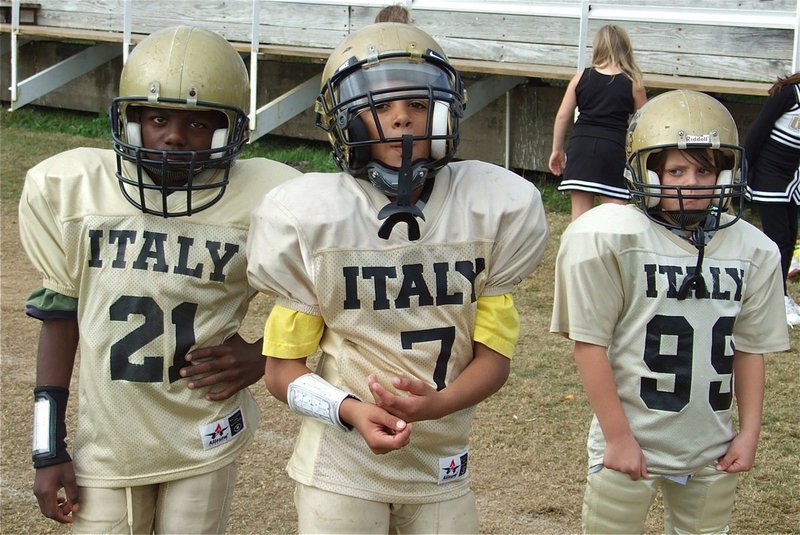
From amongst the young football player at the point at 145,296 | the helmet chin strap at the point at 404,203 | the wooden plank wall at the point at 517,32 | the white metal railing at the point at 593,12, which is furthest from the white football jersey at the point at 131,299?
the wooden plank wall at the point at 517,32

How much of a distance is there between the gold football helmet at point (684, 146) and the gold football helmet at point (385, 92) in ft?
2.23

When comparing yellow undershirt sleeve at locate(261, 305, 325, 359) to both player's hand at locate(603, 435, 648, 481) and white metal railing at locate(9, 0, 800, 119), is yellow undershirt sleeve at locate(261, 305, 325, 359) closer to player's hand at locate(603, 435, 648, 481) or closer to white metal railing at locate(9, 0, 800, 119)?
player's hand at locate(603, 435, 648, 481)

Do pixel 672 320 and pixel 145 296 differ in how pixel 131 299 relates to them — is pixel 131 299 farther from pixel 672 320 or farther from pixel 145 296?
pixel 672 320

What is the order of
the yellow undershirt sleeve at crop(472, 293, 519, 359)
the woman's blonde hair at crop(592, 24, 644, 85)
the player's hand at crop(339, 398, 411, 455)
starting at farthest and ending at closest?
1. the woman's blonde hair at crop(592, 24, 644, 85)
2. the yellow undershirt sleeve at crop(472, 293, 519, 359)
3. the player's hand at crop(339, 398, 411, 455)

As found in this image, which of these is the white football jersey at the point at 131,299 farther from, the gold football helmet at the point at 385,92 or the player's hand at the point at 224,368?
the gold football helmet at the point at 385,92

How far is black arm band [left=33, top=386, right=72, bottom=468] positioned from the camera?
2.77 meters

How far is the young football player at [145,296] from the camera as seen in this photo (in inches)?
109

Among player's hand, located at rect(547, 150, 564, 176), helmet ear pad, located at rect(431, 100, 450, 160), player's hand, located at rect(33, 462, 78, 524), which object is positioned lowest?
player's hand, located at rect(547, 150, 564, 176)

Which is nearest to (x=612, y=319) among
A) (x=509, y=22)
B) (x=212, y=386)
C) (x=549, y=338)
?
(x=212, y=386)

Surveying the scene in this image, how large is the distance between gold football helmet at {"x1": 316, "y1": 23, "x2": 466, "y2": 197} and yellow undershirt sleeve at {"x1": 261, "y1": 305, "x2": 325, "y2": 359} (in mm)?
371

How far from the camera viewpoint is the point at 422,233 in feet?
8.30

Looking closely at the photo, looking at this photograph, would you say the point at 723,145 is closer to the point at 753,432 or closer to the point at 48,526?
the point at 753,432

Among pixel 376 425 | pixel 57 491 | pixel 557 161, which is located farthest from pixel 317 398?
pixel 557 161

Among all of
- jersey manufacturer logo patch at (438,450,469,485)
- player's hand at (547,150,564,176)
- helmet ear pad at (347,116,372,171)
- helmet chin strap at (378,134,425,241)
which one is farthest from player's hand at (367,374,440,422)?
player's hand at (547,150,564,176)
